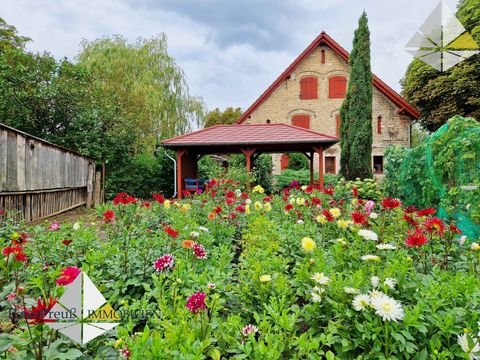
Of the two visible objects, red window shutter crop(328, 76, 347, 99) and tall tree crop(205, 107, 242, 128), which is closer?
red window shutter crop(328, 76, 347, 99)

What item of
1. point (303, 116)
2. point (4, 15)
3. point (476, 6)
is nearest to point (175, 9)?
point (303, 116)

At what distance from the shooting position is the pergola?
1104 centimetres

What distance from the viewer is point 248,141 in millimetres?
11164

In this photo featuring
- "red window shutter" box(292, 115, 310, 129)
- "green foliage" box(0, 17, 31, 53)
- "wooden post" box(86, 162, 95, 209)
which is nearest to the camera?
"wooden post" box(86, 162, 95, 209)

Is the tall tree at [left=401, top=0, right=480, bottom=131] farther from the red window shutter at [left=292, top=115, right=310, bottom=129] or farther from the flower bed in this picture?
the flower bed

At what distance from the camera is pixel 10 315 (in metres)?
1.58

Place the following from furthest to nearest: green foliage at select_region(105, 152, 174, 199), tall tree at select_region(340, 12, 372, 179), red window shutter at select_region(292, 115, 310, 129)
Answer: red window shutter at select_region(292, 115, 310, 129), tall tree at select_region(340, 12, 372, 179), green foliage at select_region(105, 152, 174, 199)

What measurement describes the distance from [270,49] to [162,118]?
21.5 feet

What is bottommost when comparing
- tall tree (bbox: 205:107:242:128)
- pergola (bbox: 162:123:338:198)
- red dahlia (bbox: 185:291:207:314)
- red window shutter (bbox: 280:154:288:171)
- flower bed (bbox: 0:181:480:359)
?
flower bed (bbox: 0:181:480:359)

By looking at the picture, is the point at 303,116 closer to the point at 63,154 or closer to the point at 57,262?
the point at 63,154

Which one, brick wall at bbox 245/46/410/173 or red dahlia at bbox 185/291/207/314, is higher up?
brick wall at bbox 245/46/410/173

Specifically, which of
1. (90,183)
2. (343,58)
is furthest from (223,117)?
(90,183)

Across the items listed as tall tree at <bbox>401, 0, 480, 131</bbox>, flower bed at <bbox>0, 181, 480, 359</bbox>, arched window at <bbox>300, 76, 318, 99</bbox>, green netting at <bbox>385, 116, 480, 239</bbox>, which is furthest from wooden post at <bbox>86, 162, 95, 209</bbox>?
tall tree at <bbox>401, 0, 480, 131</bbox>
